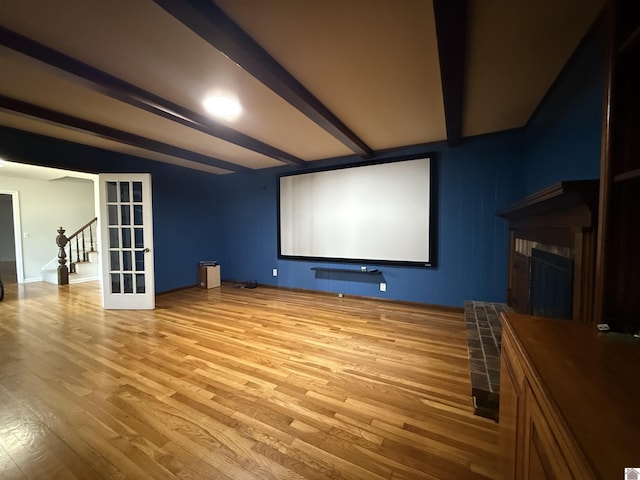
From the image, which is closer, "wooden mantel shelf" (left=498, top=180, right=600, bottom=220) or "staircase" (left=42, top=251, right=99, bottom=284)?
"wooden mantel shelf" (left=498, top=180, right=600, bottom=220)

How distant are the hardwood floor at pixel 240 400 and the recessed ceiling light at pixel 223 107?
2335 mm

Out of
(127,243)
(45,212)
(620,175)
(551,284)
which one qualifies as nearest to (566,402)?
(620,175)

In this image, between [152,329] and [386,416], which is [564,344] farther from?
[152,329]

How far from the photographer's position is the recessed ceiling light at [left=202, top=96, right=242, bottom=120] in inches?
87.7

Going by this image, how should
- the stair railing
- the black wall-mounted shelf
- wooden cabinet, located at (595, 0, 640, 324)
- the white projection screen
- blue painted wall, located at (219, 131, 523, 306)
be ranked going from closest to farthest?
wooden cabinet, located at (595, 0, 640, 324)
blue painted wall, located at (219, 131, 523, 306)
the white projection screen
the black wall-mounted shelf
the stair railing

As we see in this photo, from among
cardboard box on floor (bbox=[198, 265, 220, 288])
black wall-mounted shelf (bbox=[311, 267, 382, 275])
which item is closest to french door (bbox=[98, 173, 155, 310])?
cardboard box on floor (bbox=[198, 265, 220, 288])

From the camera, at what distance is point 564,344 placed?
32.4 inches

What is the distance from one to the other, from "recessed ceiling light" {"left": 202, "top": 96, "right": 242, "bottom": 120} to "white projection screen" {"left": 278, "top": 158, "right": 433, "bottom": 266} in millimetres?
2001

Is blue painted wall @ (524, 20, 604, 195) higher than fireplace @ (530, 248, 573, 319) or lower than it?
higher

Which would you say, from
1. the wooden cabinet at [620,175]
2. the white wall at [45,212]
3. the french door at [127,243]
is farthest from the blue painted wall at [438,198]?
the white wall at [45,212]

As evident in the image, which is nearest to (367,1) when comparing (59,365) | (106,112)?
(106,112)

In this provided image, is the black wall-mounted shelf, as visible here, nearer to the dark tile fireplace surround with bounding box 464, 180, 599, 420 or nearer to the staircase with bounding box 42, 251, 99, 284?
the dark tile fireplace surround with bounding box 464, 180, 599, 420

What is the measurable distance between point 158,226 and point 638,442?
5.37 m

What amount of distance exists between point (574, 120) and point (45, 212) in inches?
371
